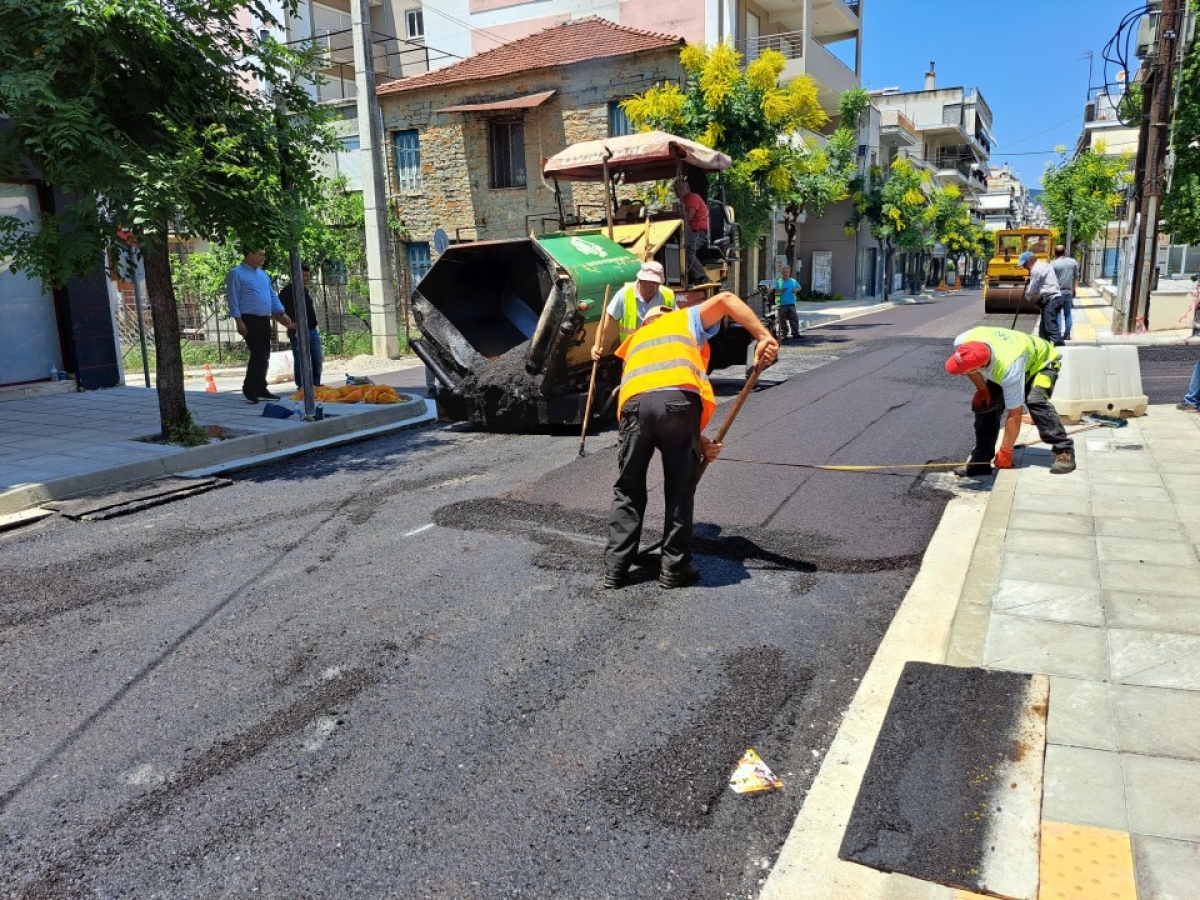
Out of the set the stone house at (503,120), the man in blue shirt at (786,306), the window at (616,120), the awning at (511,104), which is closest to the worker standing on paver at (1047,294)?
the man in blue shirt at (786,306)

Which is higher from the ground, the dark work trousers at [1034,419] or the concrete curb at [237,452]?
the dark work trousers at [1034,419]

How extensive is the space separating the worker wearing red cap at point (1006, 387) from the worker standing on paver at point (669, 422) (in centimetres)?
211

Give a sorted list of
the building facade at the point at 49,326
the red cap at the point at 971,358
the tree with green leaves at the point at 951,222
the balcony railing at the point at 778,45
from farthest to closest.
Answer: the tree with green leaves at the point at 951,222 < the balcony railing at the point at 778,45 < the building facade at the point at 49,326 < the red cap at the point at 971,358

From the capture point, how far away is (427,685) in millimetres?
3752

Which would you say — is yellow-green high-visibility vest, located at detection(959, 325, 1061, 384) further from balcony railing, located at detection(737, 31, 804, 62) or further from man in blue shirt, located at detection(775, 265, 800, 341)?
balcony railing, located at detection(737, 31, 804, 62)

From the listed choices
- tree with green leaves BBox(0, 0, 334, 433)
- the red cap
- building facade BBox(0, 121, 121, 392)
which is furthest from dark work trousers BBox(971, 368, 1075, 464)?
building facade BBox(0, 121, 121, 392)

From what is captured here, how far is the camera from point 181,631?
4371 millimetres

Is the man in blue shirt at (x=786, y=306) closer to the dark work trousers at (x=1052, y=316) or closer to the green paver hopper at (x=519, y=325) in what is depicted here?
the dark work trousers at (x=1052, y=316)

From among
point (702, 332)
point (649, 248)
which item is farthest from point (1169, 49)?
point (702, 332)

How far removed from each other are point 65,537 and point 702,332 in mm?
4391

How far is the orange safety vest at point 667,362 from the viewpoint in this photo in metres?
4.61

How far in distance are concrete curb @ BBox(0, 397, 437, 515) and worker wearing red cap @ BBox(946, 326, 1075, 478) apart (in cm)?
580

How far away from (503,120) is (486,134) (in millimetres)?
644

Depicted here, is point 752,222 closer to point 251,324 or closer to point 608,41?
point 608,41
